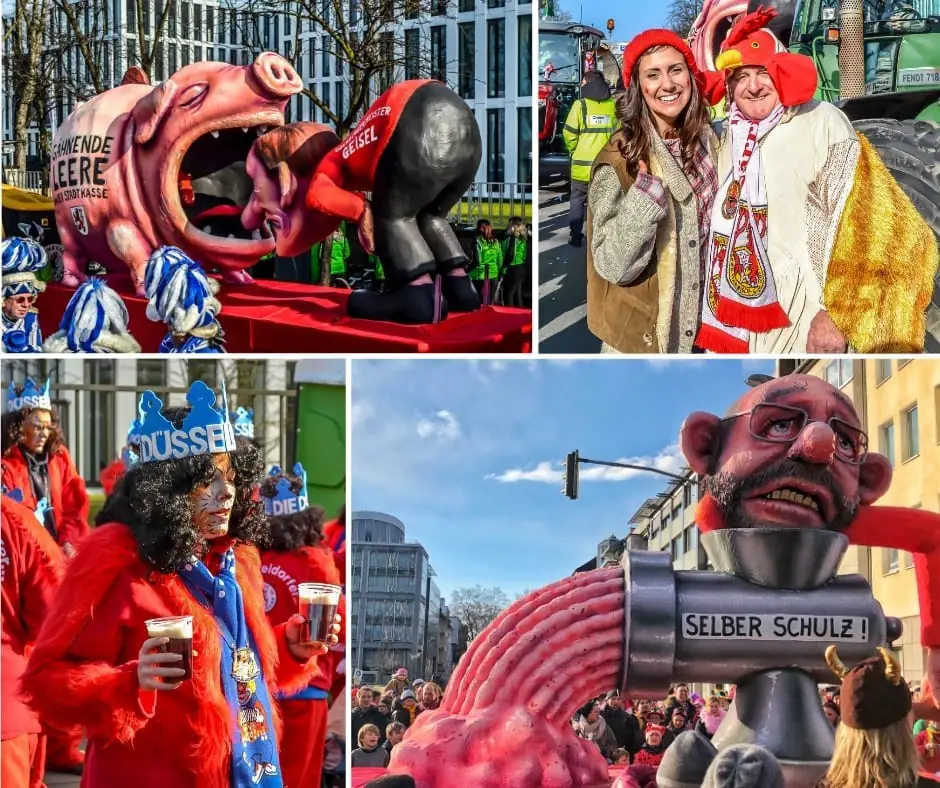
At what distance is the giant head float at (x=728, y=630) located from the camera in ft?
13.3

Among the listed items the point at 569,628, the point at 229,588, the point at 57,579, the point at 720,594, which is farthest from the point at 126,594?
the point at 720,594

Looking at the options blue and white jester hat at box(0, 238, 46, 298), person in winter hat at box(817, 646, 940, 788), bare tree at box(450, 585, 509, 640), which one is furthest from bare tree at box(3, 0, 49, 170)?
person in winter hat at box(817, 646, 940, 788)

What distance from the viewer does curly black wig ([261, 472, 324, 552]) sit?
4.53 meters

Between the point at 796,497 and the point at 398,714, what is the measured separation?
1233 mm

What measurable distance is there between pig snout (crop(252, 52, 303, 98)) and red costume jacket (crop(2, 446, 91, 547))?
1.25 m

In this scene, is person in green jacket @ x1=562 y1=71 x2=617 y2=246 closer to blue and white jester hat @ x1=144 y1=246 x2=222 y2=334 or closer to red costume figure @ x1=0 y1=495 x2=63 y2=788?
blue and white jester hat @ x1=144 y1=246 x2=222 y2=334

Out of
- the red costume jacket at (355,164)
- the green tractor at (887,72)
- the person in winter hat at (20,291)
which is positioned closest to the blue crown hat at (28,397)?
the person in winter hat at (20,291)

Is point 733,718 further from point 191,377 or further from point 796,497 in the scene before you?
point 191,377

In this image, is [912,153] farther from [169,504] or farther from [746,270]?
[169,504]

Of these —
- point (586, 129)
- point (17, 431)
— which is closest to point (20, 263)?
point (17, 431)

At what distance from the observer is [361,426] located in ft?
14.4

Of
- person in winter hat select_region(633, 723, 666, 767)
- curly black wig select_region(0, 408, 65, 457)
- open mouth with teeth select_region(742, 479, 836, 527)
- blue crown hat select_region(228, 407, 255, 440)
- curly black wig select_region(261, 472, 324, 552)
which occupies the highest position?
blue crown hat select_region(228, 407, 255, 440)

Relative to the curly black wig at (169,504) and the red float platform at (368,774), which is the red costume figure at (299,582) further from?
the curly black wig at (169,504)

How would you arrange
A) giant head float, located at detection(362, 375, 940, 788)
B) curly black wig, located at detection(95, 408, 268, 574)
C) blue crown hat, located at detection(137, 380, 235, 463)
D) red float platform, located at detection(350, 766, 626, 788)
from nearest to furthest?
1. curly black wig, located at detection(95, 408, 268, 574)
2. blue crown hat, located at detection(137, 380, 235, 463)
3. giant head float, located at detection(362, 375, 940, 788)
4. red float platform, located at detection(350, 766, 626, 788)
